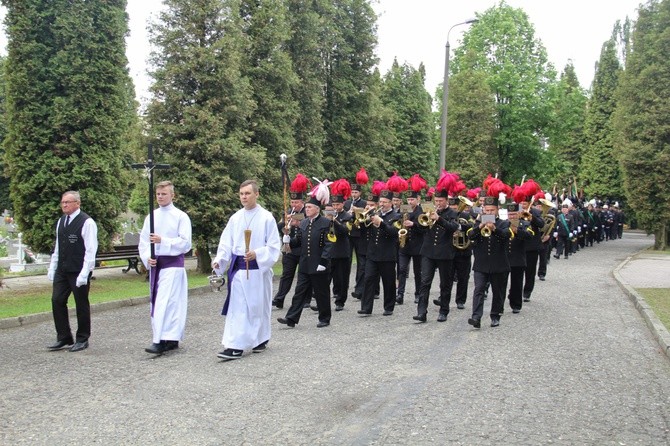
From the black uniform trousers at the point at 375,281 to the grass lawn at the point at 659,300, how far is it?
14.1 ft

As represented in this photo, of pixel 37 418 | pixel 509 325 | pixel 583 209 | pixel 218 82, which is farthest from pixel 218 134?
pixel 583 209

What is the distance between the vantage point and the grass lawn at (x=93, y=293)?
476 inches

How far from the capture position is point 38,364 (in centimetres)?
805

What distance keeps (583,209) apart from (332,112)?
489 inches

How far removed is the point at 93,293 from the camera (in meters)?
14.8

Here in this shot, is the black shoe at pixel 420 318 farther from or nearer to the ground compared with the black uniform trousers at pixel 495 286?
nearer to the ground

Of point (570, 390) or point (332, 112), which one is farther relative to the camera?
point (332, 112)

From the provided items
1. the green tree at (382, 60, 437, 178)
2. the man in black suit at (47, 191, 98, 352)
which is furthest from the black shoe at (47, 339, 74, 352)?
the green tree at (382, 60, 437, 178)

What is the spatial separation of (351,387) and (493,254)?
466 cm

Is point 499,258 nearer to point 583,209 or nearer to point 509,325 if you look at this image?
point 509,325

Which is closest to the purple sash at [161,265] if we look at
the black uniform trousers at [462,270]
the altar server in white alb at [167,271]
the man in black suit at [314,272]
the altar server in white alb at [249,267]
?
the altar server in white alb at [167,271]

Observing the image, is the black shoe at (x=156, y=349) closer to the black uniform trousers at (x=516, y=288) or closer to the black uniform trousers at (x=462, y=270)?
the black uniform trousers at (x=462, y=270)

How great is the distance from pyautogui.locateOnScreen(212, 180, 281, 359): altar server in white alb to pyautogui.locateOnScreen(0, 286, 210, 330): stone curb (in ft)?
13.5

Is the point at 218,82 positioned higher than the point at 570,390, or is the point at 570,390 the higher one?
the point at 218,82
